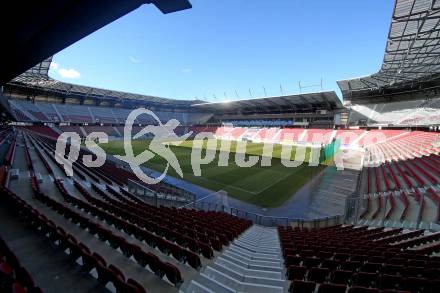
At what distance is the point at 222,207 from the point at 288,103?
48.3m

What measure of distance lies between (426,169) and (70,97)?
2651 inches

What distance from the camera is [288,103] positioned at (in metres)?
58.1

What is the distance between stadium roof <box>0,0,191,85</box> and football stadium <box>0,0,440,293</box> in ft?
0.07

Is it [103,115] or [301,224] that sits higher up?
[103,115]

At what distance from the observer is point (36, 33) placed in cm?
355

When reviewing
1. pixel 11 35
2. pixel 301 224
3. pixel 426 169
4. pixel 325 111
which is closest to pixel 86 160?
pixel 301 224

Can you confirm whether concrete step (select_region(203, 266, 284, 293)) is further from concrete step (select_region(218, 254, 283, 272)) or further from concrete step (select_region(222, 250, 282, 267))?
concrete step (select_region(222, 250, 282, 267))

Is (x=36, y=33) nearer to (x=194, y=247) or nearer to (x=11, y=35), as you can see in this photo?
(x=11, y=35)

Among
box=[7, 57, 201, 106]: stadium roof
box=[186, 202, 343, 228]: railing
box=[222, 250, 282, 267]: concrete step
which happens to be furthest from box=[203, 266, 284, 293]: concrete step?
box=[7, 57, 201, 106]: stadium roof

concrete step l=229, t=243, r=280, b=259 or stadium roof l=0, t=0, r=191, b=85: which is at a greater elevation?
stadium roof l=0, t=0, r=191, b=85

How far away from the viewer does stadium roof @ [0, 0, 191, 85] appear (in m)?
2.89

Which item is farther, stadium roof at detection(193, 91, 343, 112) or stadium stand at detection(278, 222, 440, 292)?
stadium roof at detection(193, 91, 343, 112)

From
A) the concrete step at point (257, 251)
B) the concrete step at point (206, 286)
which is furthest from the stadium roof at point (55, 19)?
the concrete step at point (257, 251)

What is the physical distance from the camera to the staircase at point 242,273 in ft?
13.9
